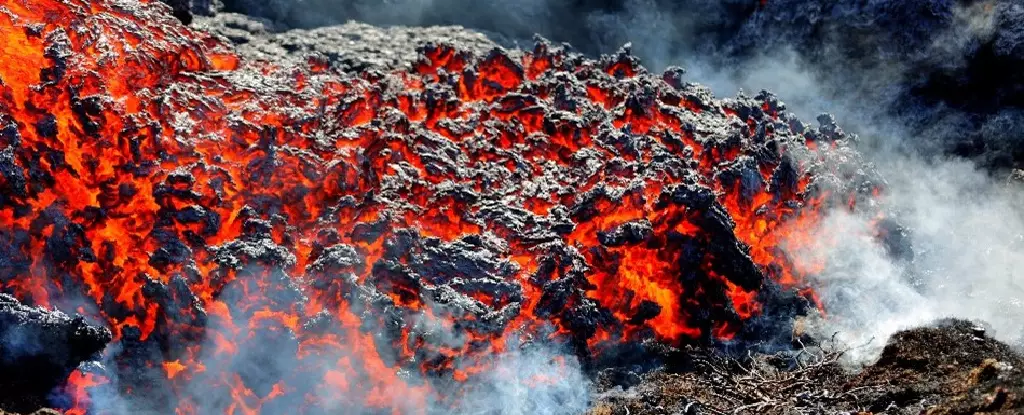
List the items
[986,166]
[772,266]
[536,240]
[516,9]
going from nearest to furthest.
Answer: [536,240] → [772,266] → [986,166] → [516,9]

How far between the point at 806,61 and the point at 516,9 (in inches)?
149

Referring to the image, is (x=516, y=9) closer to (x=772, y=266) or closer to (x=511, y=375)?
(x=772, y=266)

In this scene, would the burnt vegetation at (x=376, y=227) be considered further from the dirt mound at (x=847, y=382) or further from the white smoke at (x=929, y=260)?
the white smoke at (x=929, y=260)

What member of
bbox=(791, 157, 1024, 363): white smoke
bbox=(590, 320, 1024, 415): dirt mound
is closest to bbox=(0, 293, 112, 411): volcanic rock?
bbox=(590, 320, 1024, 415): dirt mound

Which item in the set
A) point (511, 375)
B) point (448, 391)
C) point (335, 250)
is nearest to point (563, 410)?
point (511, 375)

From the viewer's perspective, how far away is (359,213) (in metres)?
6.55

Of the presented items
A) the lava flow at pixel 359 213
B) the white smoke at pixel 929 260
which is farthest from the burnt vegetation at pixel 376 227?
the white smoke at pixel 929 260

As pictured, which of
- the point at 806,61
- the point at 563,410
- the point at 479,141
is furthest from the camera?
the point at 806,61

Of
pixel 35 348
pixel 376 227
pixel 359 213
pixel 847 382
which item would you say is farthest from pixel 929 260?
pixel 35 348

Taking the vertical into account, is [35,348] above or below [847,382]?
below

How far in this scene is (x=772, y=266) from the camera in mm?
7066

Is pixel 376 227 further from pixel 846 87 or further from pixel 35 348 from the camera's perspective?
pixel 846 87

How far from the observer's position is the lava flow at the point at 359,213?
5.81m

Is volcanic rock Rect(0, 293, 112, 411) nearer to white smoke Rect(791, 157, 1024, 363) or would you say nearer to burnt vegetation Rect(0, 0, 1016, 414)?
burnt vegetation Rect(0, 0, 1016, 414)
